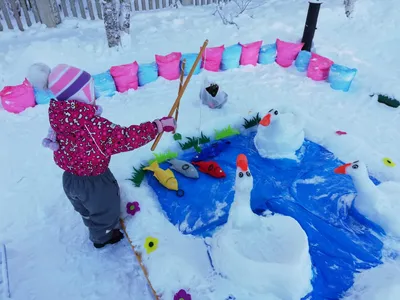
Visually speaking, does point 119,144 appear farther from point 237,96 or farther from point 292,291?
point 237,96

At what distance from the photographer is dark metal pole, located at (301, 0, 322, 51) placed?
435 cm

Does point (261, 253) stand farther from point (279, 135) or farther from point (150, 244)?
point (279, 135)

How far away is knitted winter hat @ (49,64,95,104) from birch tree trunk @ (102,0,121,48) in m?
3.02

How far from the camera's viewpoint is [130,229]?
99.9 inches

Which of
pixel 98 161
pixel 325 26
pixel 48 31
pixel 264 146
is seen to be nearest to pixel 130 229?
pixel 98 161

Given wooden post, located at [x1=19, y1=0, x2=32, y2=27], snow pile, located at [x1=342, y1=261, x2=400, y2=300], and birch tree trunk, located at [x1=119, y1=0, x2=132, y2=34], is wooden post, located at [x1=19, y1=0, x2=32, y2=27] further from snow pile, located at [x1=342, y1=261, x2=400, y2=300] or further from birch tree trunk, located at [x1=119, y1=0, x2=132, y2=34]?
snow pile, located at [x1=342, y1=261, x2=400, y2=300]

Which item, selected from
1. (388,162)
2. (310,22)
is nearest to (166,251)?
(388,162)

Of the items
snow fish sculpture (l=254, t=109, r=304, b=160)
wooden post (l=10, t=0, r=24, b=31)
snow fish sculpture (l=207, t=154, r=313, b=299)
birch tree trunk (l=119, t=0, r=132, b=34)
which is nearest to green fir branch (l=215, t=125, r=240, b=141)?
snow fish sculpture (l=254, t=109, r=304, b=160)

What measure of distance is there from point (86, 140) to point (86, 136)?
1.0 inches

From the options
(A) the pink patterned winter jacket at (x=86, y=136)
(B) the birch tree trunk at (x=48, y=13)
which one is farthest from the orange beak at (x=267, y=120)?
(B) the birch tree trunk at (x=48, y=13)

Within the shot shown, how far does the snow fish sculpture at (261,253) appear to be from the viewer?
204 centimetres

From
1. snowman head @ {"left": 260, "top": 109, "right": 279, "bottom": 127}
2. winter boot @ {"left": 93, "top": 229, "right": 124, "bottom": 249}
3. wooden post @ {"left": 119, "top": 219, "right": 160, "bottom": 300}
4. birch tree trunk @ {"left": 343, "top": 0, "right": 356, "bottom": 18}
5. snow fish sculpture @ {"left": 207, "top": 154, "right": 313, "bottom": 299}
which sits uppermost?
birch tree trunk @ {"left": 343, "top": 0, "right": 356, "bottom": 18}

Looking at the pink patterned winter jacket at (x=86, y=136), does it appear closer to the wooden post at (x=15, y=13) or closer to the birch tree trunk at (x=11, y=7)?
the wooden post at (x=15, y=13)

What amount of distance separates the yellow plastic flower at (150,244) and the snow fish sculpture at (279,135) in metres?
1.38
